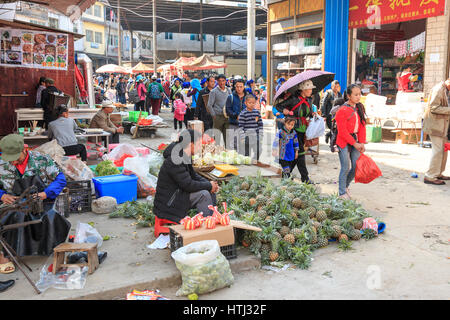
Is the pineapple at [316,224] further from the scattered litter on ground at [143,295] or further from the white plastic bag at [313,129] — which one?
the white plastic bag at [313,129]

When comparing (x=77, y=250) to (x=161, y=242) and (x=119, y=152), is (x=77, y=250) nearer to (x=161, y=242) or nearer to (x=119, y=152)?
(x=161, y=242)

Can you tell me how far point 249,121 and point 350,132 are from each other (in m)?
2.16

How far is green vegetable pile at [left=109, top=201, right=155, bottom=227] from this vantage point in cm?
558

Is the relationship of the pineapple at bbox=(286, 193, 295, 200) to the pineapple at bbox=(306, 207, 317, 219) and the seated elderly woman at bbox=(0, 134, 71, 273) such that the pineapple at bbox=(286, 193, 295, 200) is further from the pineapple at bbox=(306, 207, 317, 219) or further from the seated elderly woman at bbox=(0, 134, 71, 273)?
the seated elderly woman at bbox=(0, 134, 71, 273)

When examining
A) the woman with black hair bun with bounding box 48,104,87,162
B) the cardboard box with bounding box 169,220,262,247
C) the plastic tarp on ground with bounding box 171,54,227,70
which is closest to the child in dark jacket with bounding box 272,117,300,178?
the cardboard box with bounding box 169,220,262,247

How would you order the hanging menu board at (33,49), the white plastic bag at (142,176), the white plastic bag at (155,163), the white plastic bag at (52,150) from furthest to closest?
the hanging menu board at (33,49), the white plastic bag at (155,163), the white plastic bag at (142,176), the white plastic bag at (52,150)

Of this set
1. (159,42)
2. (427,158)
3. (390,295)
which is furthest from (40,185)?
(159,42)

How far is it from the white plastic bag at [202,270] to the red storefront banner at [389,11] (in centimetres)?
1042

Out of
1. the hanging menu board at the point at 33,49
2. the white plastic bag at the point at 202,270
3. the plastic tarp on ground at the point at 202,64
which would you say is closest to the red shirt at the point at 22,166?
the white plastic bag at the point at 202,270

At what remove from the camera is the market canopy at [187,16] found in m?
27.7

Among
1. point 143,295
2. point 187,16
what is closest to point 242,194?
point 143,295

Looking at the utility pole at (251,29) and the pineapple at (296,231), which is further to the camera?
the utility pole at (251,29)

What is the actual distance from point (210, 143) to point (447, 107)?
166 inches

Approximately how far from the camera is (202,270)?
3.75 metres
